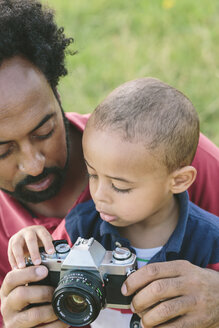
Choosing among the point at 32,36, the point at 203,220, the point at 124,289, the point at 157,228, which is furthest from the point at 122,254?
the point at 32,36

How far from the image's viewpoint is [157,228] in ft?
5.97

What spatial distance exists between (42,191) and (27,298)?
1.68 feet

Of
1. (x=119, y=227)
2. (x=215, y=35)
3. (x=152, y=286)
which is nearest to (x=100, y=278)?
(x=152, y=286)

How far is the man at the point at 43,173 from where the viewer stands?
162 cm

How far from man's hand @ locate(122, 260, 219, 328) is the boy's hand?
0.30 meters

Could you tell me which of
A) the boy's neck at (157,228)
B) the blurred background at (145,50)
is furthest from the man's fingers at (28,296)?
the blurred background at (145,50)

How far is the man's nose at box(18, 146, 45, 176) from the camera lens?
188 cm

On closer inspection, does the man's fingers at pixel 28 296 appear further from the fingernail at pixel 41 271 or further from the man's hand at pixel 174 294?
the man's hand at pixel 174 294

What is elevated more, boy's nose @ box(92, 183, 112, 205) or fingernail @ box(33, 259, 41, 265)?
boy's nose @ box(92, 183, 112, 205)

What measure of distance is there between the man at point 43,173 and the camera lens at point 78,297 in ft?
0.26

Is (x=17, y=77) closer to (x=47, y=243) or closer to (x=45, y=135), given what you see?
(x=45, y=135)

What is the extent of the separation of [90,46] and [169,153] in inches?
116

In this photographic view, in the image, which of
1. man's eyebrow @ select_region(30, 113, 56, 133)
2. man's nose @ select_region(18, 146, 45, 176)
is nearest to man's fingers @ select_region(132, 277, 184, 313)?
man's nose @ select_region(18, 146, 45, 176)

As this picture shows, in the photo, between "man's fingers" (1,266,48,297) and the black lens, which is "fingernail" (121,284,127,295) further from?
"man's fingers" (1,266,48,297)
